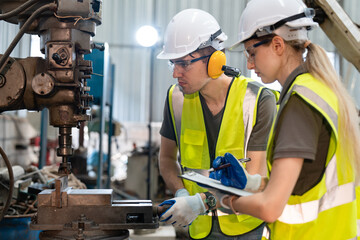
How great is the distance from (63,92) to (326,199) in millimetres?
808

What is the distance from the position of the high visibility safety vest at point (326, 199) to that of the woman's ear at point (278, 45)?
0.33ft

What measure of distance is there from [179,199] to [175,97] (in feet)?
1.74

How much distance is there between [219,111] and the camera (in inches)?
65.4

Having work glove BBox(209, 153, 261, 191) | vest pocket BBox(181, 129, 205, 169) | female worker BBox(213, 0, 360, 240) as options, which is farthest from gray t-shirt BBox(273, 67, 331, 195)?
vest pocket BBox(181, 129, 205, 169)

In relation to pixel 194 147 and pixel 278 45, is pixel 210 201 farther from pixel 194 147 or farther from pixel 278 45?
pixel 278 45

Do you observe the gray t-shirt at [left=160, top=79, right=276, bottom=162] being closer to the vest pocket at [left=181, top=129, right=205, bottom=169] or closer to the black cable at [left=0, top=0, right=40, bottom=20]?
the vest pocket at [left=181, top=129, right=205, bottom=169]

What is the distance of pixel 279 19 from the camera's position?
3.59ft

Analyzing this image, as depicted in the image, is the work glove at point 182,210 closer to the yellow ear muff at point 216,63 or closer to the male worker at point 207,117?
the male worker at point 207,117

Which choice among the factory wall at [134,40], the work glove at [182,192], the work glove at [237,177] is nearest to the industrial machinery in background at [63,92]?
the work glove at [237,177]

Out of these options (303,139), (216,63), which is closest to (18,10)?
(216,63)

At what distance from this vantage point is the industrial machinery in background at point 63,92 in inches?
44.2

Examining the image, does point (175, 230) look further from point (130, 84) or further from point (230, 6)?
point (230, 6)

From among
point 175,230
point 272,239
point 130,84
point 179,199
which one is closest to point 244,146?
point 179,199

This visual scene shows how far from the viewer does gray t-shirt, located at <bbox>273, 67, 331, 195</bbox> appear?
893mm
